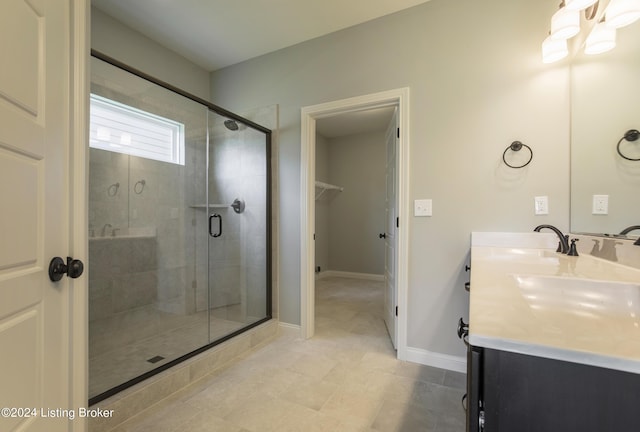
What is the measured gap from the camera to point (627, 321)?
677mm

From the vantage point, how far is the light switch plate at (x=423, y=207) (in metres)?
2.12

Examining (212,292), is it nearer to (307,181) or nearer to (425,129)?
(307,181)

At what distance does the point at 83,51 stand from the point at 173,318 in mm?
2416

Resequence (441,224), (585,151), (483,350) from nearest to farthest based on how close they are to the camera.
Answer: (483,350)
(585,151)
(441,224)

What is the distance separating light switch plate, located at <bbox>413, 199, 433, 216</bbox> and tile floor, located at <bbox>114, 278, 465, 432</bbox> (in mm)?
1170

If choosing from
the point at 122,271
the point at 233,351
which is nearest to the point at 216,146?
the point at 122,271

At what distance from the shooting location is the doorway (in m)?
2.19

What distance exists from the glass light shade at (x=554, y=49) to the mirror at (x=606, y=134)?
0.11 m

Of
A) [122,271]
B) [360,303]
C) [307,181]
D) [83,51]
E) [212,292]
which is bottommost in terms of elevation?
[360,303]

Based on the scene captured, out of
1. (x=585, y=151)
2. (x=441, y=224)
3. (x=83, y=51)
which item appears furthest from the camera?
(x=441, y=224)

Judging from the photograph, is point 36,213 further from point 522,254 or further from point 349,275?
point 349,275

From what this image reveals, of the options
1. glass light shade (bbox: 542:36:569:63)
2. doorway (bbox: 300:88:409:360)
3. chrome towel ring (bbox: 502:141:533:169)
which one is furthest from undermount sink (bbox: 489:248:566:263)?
glass light shade (bbox: 542:36:569:63)

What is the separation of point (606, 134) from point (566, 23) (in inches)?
25.8

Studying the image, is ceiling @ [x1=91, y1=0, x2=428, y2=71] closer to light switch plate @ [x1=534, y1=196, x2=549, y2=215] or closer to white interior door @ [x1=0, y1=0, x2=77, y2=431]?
white interior door @ [x1=0, y1=0, x2=77, y2=431]
